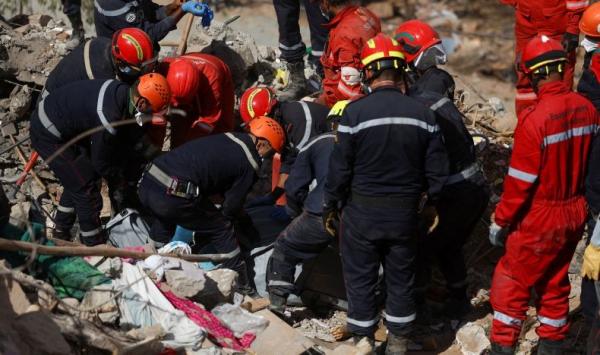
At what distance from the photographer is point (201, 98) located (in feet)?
26.2

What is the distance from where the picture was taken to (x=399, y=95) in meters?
5.80

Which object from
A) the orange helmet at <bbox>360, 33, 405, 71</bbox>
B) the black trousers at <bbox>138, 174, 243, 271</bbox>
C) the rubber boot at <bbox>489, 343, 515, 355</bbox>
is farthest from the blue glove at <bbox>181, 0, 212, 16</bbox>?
the rubber boot at <bbox>489, 343, 515, 355</bbox>

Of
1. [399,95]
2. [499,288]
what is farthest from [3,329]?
[499,288]

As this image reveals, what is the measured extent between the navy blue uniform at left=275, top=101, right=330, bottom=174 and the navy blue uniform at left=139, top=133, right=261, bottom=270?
21.4 inches

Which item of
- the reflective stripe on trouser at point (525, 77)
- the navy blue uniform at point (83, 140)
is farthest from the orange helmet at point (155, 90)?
the reflective stripe on trouser at point (525, 77)

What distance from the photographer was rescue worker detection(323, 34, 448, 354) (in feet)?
18.8

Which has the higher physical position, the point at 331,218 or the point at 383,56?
the point at 383,56

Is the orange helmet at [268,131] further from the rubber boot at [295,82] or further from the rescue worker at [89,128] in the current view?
the rubber boot at [295,82]

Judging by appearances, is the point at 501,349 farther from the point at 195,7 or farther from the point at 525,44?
the point at 195,7

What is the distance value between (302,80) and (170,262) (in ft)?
11.9

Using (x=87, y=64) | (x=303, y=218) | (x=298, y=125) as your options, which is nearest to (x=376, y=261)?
(x=303, y=218)

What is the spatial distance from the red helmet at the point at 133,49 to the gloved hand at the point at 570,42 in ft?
11.9

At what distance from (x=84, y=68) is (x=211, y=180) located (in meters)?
1.68

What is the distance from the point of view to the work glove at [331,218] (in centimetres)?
615
